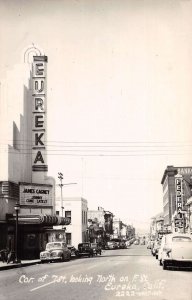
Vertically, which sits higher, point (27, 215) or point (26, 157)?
point (26, 157)

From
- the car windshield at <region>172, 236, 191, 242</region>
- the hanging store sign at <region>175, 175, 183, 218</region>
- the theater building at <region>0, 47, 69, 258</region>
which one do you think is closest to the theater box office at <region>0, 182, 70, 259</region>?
the theater building at <region>0, 47, 69, 258</region>

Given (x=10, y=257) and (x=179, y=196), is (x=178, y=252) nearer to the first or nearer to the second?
(x=10, y=257)

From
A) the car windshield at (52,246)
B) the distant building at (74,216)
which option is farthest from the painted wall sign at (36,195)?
the distant building at (74,216)

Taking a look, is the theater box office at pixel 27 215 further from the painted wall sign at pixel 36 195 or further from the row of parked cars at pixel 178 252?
the row of parked cars at pixel 178 252

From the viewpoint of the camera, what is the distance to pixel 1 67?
16.7 metres

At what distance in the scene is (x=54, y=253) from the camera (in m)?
31.5

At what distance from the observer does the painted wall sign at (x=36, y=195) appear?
33975 millimetres

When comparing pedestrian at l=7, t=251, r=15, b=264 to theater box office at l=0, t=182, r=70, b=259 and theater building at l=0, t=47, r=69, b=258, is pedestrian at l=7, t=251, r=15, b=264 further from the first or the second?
theater building at l=0, t=47, r=69, b=258

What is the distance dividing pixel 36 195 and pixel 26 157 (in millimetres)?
8095

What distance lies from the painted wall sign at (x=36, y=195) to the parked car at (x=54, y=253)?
3.98 meters

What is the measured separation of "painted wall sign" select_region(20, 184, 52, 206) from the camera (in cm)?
3397

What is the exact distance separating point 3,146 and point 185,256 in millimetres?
13225

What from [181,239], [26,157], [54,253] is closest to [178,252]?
[181,239]

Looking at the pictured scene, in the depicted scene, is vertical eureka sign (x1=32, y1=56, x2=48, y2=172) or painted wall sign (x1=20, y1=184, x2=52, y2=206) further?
painted wall sign (x1=20, y1=184, x2=52, y2=206)
